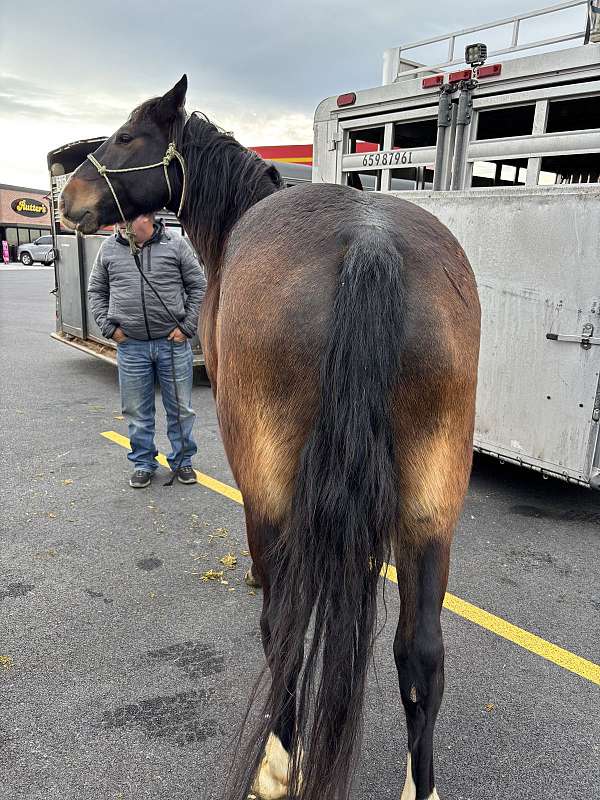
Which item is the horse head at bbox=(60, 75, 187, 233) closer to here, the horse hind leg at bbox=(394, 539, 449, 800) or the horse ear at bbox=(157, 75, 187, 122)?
the horse ear at bbox=(157, 75, 187, 122)

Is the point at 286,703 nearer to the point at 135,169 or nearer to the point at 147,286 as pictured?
the point at 135,169

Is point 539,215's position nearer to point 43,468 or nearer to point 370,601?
point 370,601

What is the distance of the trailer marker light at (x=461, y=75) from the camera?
4.14m

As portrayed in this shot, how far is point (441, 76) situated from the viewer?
429 cm

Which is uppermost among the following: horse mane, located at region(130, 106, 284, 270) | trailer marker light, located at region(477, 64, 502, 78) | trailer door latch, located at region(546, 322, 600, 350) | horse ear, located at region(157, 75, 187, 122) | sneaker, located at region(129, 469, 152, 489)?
trailer marker light, located at region(477, 64, 502, 78)

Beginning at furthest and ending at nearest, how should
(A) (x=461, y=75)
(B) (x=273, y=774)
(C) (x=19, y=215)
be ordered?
(C) (x=19, y=215), (A) (x=461, y=75), (B) (x=273, y=774)

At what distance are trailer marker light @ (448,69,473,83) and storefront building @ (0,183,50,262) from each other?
1739 inches

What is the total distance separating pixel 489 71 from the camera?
13.2 ft

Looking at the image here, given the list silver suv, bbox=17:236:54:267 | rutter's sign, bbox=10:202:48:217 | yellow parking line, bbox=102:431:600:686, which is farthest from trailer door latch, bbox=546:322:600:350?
rutter's sign, bbox=10:202:48:217

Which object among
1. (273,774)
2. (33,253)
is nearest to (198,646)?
(273,774)

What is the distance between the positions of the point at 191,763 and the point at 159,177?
2.56 meters

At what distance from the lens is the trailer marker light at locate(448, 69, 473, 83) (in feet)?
13.6

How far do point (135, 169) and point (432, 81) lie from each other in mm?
2577

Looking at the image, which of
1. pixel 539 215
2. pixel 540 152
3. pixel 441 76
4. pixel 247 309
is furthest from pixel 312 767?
pixel 441 76
